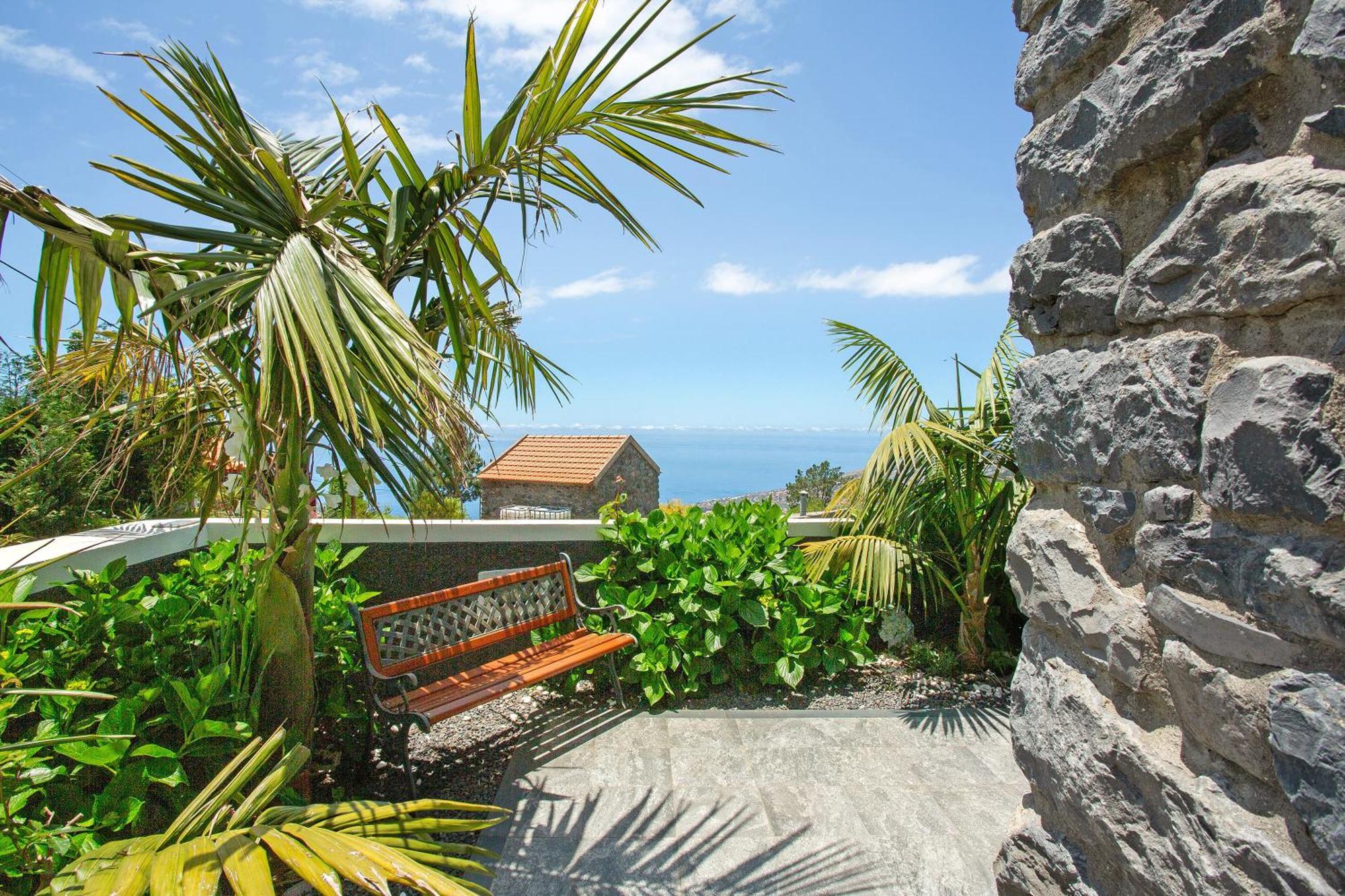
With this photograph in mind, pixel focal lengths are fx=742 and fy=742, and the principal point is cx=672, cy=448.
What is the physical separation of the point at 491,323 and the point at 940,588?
3.16 m

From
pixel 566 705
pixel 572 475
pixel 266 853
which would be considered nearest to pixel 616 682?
pixel 566 705

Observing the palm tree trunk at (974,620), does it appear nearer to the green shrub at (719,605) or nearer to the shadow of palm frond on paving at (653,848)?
the green shrub at (719,605)

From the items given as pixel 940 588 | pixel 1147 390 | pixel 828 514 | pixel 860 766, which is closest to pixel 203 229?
pixel 1147 390

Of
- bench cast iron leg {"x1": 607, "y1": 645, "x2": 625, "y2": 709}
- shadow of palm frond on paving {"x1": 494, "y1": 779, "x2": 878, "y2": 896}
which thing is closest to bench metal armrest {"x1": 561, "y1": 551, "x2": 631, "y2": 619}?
bench cast iron leg {"x1": 607, "y1": 645, "x2": 625, "y2": 709}

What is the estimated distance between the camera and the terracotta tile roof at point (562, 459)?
17.7 m

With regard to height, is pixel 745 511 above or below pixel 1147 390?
below

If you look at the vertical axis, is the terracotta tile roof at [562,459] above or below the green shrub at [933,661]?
above

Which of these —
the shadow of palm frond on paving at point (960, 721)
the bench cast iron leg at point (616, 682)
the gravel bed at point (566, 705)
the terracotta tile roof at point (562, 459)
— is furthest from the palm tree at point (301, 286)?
the terracotta tile roof at point (562, 459)

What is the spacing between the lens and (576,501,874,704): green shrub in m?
3.85

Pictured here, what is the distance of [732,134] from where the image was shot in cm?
257

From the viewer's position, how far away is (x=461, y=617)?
3.43m

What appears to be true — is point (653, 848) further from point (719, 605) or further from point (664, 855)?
point (719, 605)

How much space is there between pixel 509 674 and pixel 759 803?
120 cm

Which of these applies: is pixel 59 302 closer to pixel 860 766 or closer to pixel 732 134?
pixel 732 134
